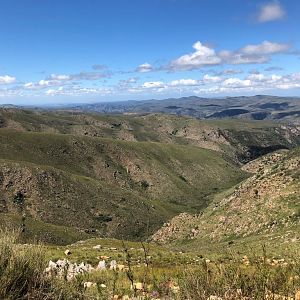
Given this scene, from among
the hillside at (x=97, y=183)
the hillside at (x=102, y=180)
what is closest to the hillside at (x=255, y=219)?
the hillside at (x=102, y=180)

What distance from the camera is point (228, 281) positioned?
24.6ft

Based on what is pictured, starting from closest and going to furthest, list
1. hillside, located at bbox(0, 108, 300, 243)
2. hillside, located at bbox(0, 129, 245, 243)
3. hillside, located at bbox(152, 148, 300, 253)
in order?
1. hillside, located at bbox(152, 148, 300, 253)
2. hillside, located at bbox(0, 108, 300, 243)
3. hillside, located at bbox(0, 129, 245, 243)

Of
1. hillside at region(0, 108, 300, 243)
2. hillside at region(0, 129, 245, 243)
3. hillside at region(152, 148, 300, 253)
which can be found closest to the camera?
hillside at region(152, 148, 300, 253)

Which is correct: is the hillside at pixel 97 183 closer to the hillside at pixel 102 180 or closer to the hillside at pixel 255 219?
the hillside at pixel 102 180

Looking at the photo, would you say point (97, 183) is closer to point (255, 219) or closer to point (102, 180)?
point (102, 180)

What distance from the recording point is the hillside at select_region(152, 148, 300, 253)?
146 ft

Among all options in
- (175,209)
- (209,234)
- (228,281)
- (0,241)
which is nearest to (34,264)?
(0,241)

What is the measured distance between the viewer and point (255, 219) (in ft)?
170

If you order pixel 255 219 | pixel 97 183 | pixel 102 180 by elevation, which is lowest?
pixel 102 180

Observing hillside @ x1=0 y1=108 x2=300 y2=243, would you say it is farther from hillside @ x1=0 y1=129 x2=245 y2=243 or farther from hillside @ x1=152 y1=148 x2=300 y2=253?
hillside @ x1=152 y1=148 x2=300 y2=253

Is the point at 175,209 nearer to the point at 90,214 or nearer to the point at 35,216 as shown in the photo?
the point at 90,214

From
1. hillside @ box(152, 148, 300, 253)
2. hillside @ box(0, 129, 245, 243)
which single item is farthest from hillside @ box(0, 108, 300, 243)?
hillside @ box(152, 148, 300, 253)

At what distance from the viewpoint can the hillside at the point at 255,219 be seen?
44.5 metres

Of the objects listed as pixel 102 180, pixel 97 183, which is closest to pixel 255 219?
pixel 97 183
